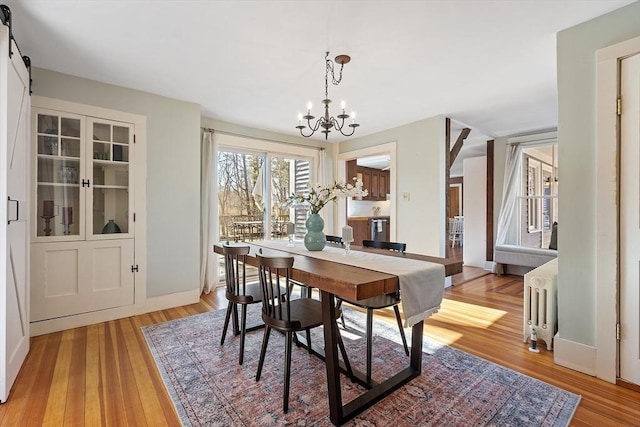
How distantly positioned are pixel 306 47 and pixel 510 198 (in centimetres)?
465

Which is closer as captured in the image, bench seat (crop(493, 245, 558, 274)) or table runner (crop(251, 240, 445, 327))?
table runner (crop(251, 240, 445, 327))

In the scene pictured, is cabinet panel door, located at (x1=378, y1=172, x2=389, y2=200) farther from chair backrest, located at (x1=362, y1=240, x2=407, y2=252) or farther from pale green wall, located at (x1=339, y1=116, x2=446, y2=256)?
chair backrest, located at (x1=362, y1=240, x2=407, y2=252)

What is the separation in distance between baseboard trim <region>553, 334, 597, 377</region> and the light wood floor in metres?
0.06

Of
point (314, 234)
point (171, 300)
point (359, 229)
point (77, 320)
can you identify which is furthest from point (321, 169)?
point (77, 320)

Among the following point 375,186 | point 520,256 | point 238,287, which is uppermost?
point 375,186

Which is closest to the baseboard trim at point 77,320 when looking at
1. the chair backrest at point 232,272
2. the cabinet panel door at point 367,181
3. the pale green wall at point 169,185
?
the pale green wall at point 169,185

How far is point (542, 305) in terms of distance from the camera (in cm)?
246

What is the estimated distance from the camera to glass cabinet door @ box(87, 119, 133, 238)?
3068 mm

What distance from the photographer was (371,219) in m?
7.14

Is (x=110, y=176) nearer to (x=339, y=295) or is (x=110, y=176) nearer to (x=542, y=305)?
(x=339, y=295)

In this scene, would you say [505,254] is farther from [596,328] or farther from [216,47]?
[216,47]

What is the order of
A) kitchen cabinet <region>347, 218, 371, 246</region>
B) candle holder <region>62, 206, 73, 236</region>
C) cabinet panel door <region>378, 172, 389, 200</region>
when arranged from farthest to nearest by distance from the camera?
cabinet panel door <region>378, 172, 389, 200</region>, kitchen cabinet <region>347, 218, 371, 246</region>, candle holder <region>62, 206, 73, 236</region>

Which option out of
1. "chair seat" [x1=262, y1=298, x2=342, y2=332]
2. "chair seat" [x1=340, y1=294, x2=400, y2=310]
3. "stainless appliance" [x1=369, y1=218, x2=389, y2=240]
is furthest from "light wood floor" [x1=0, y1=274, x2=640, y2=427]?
"stainless appliance" [x1=369, y1=218, x2=389, y2=240]

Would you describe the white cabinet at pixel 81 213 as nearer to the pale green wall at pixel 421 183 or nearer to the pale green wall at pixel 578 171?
the pale green wall at pixel 421 183
